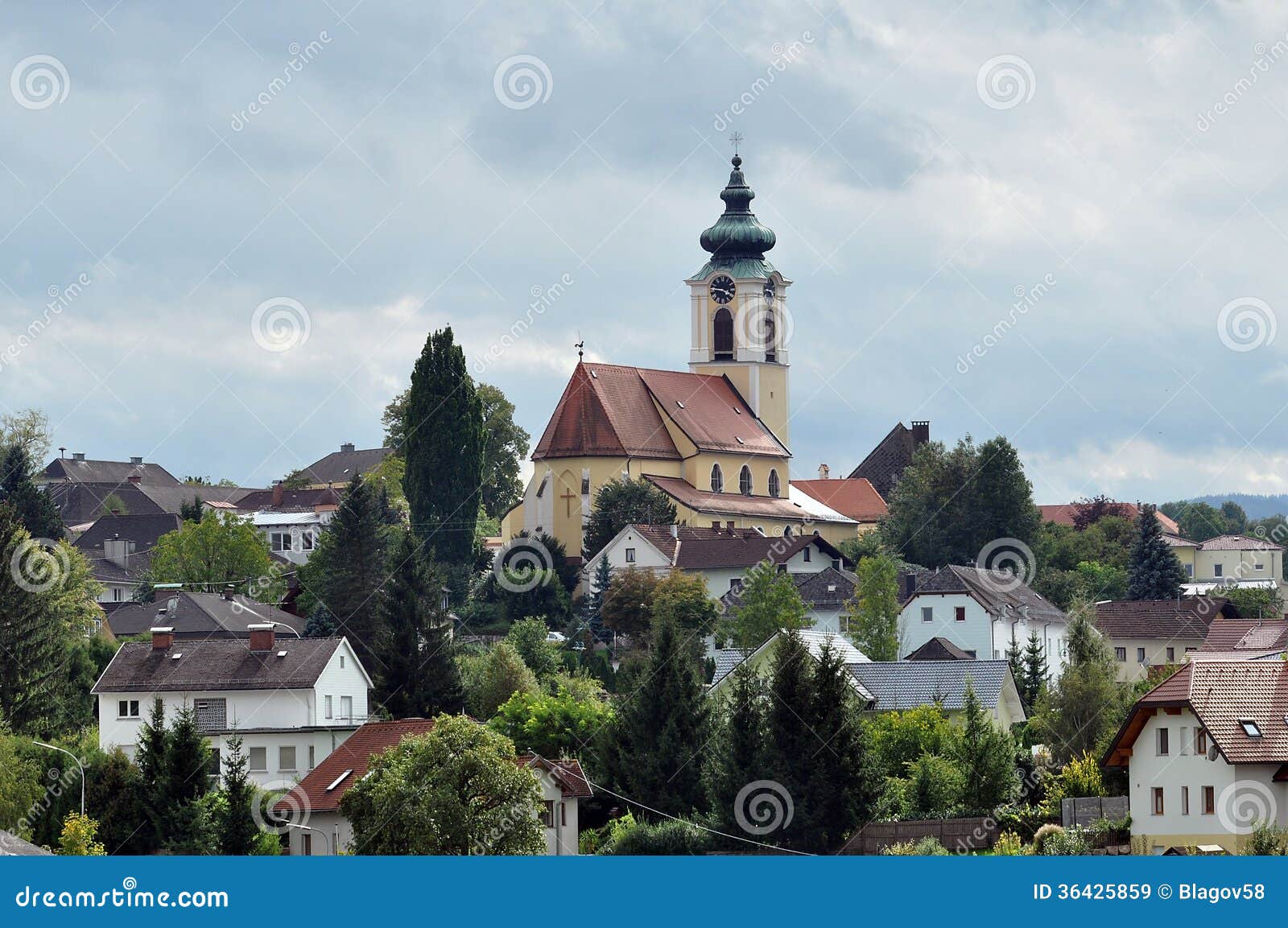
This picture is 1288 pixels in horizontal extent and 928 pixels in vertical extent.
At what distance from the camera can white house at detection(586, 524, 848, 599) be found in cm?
10550

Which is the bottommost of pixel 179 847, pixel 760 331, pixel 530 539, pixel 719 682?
pixel 179 847

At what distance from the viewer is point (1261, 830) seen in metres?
41.9

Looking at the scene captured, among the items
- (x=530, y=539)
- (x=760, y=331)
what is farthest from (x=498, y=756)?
(x=760, y=331)

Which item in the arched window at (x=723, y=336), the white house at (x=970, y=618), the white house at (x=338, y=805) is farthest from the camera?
the arched window at (x=723, y=336)

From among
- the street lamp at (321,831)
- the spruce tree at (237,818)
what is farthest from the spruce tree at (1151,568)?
the spruce tree at (237,818)

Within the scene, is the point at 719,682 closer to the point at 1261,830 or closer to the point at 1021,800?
the point at 1021,800

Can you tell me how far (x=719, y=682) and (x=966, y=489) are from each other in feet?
168

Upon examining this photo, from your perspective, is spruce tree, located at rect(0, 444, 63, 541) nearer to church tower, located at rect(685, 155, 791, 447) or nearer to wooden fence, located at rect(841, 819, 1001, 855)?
church tower, located at rect(685, 155, 791, 447)

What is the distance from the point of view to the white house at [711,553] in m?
106

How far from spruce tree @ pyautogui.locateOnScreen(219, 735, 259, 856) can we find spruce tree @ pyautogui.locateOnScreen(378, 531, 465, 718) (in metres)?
17.5

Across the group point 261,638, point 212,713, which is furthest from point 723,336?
point 212,713

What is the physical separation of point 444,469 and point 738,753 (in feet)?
164

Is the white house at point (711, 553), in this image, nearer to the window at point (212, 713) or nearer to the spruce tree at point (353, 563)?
the spruce tree at point (353, 563)

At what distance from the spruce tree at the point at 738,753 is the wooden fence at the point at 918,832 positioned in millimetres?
2718
